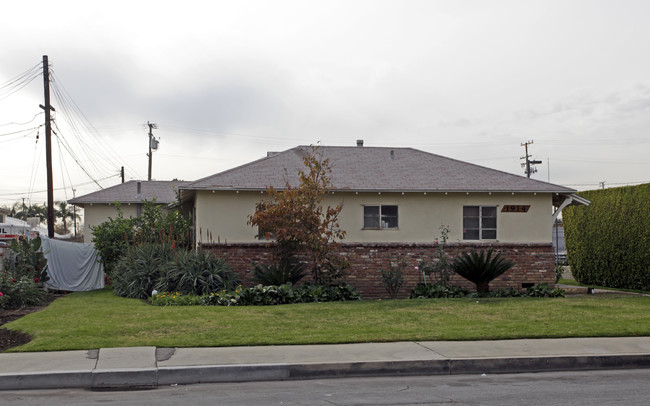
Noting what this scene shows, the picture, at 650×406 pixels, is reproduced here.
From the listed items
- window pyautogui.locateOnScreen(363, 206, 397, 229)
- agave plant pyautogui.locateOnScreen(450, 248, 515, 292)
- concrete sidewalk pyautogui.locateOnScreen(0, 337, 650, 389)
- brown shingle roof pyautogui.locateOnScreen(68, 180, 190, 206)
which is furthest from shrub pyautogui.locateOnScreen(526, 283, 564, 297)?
brown shingle roof pyautogui.locateOnScreen(68, 180, 190, 206)

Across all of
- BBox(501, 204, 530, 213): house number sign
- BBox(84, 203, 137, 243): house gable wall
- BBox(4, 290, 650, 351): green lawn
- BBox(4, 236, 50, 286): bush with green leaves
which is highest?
BBox(84, 203, 137, 243): house gable wall

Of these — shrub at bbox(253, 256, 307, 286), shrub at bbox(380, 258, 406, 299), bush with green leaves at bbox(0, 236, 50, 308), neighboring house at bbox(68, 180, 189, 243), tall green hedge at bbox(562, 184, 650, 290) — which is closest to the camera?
bush with green leaves at bbox(0, 236, 50, 308)

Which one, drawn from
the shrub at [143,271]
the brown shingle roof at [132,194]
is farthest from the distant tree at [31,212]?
the shrub at [143,271]

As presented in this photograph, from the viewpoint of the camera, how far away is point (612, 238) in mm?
22516

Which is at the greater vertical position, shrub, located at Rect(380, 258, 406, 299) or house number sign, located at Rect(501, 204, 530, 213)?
house number sign, located at Rect(501, 204, 530, 213)

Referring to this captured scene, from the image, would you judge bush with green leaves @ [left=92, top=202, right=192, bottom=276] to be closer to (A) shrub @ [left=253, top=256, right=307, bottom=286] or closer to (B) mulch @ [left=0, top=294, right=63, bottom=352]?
(A) shrub @ [left=253, top=256, right=307, bottom=286]

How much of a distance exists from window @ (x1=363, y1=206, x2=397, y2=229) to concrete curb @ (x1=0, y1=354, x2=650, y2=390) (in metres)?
10.7

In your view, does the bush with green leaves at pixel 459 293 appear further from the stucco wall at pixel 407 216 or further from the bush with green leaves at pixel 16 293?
the bush with green leaves at pixel 16 293

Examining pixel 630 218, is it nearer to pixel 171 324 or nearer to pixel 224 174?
pixel 224 174

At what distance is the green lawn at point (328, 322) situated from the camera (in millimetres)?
9930

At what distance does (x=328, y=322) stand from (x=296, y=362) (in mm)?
3312

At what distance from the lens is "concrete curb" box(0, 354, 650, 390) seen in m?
7.64

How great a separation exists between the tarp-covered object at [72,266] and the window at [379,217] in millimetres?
9582

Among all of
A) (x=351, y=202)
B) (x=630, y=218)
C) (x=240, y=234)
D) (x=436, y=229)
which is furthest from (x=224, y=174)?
(x=630, y=218)
